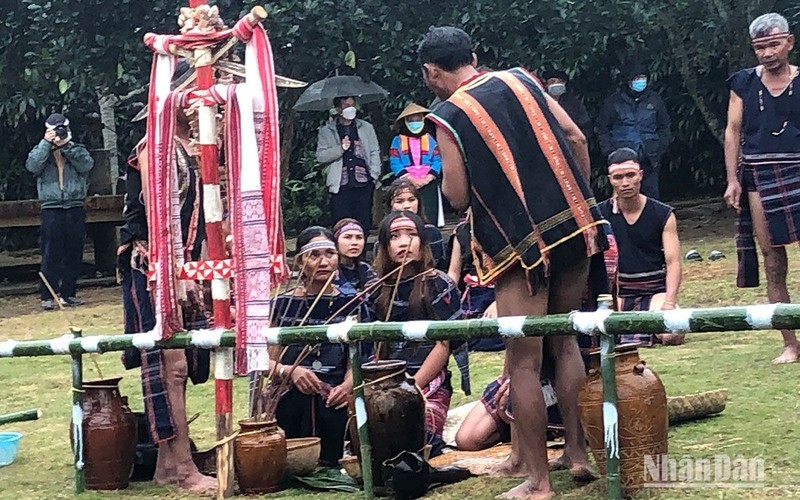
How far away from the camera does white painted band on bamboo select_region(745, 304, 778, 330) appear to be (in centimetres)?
353

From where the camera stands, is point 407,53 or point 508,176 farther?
point 407,53

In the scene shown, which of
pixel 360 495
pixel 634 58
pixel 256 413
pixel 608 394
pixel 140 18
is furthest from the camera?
pixel 634 58

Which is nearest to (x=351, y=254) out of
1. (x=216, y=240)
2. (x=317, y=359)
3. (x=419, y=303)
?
(x=317, y=359)

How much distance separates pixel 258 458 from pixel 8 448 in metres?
1.52

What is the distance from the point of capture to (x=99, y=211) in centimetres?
1412

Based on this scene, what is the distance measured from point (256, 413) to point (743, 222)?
3.04m

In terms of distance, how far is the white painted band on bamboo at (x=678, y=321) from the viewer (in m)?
3.71

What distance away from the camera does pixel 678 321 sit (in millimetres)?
3727

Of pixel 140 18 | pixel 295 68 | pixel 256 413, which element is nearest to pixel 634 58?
pixel 295 68

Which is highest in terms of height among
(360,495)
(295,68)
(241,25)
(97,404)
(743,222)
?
(295,68)

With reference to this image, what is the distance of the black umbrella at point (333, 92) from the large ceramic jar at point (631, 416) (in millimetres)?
9314

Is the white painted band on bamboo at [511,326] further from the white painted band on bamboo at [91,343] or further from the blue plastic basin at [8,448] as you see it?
the blue plastic basin at [8,448]

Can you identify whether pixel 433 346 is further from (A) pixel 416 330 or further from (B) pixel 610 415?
(B) pixel 610 415

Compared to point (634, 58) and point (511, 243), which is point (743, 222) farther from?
point (634, 58)
